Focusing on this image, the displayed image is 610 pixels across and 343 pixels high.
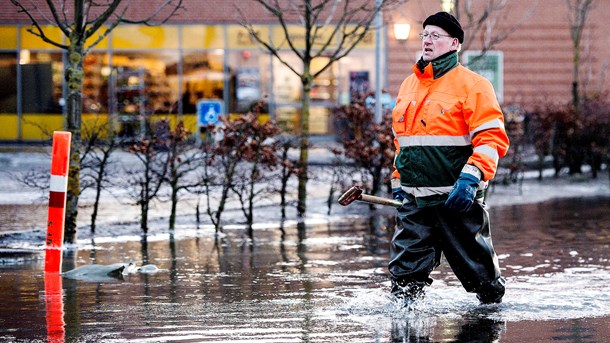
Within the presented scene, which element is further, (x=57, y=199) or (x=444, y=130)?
(x=57, y=199)

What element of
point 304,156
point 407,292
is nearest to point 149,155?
point 304,156

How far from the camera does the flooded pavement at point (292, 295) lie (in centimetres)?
721

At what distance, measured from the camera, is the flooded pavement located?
23.7 ft

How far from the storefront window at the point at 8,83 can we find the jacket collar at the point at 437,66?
27.8 meters

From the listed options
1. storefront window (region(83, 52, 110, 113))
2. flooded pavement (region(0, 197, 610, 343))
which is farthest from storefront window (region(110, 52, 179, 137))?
flooded pavement (region(0, 197, 610, 343))

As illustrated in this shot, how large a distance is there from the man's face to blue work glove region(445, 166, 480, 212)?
817 mm

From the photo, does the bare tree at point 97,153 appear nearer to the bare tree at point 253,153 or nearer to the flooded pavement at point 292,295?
the flooded pavement at point 292,295

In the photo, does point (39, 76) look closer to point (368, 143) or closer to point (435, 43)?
point (368, 143)

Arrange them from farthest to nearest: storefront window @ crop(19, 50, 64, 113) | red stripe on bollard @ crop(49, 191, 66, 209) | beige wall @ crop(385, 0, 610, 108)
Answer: beige wall @ crop(385, 0, 610, 108), storefront window @ crop(19, 50, 64, 113), red stripe on bollard @ crop(49, 191, 66, 209)

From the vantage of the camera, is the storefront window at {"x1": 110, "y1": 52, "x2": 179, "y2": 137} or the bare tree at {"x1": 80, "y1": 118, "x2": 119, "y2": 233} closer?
the bare tree at {"x1": 80, "y1": 118, "x2": 119, "y2": 233}

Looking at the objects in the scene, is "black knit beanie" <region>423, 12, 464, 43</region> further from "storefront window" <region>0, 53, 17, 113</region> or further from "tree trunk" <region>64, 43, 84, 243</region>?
"storefront window" <region>0, 53, 17, 113</region>

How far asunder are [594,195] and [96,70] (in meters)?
18.7

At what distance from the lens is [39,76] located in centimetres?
3428

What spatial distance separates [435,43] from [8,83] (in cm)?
2819
